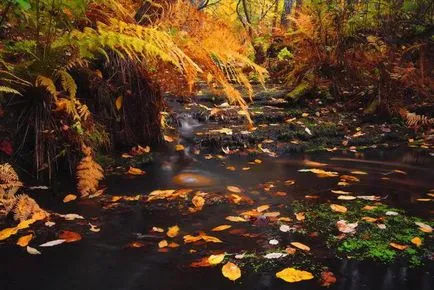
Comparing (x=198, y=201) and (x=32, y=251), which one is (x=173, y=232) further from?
(x=32, y=251)

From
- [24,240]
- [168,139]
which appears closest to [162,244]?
[24,240]

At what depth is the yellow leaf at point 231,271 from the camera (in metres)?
2.66

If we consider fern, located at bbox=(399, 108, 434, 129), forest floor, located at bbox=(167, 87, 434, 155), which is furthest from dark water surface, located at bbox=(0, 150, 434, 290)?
fern, located at bbox=(399, 108, 434, 129)

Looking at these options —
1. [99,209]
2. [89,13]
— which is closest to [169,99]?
[89,13]

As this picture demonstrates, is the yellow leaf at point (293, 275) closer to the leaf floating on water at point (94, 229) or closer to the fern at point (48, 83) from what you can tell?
the leaf floating on water at point (94, 229)

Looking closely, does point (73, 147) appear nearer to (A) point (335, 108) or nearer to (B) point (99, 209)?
(B) point (99, 209)

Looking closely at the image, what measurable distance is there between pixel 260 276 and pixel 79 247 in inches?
50.0

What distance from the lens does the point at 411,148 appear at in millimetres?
6582

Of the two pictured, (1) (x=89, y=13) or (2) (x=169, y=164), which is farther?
(2) (x=169, y=164)

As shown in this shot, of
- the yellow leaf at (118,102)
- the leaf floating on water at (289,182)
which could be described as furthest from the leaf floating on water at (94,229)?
the yellow leaf at (118,102)

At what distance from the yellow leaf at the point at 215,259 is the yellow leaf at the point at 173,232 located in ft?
1.54

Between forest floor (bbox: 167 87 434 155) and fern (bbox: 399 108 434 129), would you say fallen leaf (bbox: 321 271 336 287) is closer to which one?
forest floor (bbox: 167 87 434 155)

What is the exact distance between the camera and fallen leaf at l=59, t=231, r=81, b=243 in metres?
3.17

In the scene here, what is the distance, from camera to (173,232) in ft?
11.0
